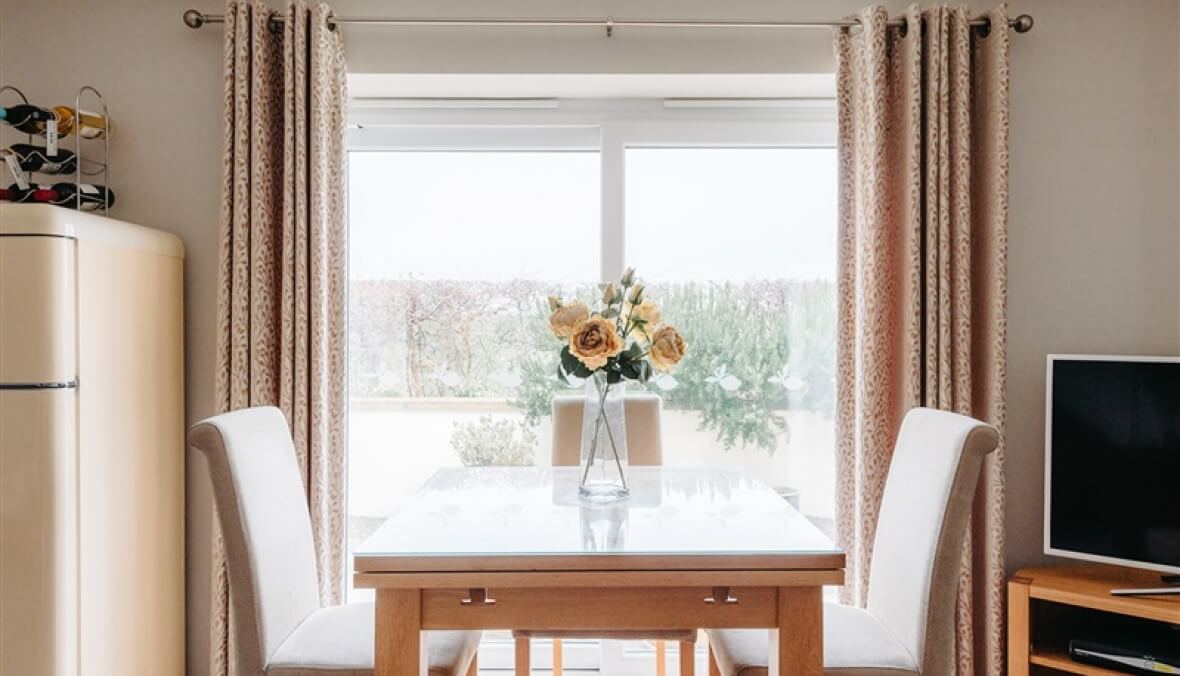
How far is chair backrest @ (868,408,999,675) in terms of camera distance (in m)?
1.52

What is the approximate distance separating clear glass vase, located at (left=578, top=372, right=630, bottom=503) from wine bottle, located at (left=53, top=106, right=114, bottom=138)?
1900mm

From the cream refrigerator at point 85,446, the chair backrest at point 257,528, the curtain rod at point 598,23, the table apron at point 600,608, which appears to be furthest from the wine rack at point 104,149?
the table apron at point 600,608

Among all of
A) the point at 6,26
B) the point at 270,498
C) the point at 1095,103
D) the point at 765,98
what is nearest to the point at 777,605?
the point at 270,498

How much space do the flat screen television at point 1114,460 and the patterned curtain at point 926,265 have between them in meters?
0.16

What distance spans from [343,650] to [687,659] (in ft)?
3.39

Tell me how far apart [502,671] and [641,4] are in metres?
2.46

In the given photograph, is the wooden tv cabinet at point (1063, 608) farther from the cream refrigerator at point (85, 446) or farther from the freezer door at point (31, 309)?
the freezer door at point (31, 309)

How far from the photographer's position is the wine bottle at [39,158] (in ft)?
7.61

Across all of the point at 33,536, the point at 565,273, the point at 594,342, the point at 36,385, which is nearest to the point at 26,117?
the point at 36,385

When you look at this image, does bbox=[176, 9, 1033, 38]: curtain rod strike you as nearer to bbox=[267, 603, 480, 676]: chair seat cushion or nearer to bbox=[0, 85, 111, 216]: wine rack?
bbox=[0, 85, 111, 216]: wine rack

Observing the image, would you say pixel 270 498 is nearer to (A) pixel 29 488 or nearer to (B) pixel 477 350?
(A) pixel 29 488

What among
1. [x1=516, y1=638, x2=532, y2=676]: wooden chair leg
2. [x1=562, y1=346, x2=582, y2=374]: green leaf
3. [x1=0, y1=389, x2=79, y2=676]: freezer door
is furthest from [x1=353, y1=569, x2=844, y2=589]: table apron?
[x1=0, y1=389, x2=79, y2=676]: freezer door

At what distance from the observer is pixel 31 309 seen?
1857mm

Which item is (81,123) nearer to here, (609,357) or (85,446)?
(85,446)
